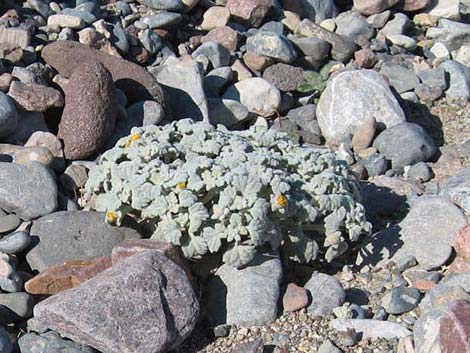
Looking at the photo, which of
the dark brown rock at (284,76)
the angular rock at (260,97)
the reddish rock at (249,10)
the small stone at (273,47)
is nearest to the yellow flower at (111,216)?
the angular rock at (260,97)

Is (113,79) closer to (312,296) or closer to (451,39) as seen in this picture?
(312,296)

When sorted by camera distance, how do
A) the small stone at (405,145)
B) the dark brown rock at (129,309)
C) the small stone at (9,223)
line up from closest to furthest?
the dark brown rock at (129,309)
the small stone at (9,223)
the small stone at (405,145)

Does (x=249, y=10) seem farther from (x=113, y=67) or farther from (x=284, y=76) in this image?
(x=113, y=67)

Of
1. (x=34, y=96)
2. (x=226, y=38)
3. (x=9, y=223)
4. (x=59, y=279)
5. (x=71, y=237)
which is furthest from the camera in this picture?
(x=226, y=38)

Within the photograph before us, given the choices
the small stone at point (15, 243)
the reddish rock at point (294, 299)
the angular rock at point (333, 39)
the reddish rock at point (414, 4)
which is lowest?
the reddish rock at point (414, 4)

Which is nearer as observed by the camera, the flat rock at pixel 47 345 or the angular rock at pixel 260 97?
the flat rock at pixel 47 345

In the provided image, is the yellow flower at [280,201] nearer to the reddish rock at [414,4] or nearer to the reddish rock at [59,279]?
the reddish rock at [59,279]

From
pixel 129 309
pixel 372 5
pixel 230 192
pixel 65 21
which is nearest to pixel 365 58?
pixel 372 5

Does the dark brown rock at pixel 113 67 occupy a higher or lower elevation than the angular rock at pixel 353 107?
higher

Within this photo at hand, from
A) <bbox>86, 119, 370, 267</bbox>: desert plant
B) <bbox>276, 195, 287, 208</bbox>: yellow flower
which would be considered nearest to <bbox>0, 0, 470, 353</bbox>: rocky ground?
<bbox>86, 119, 370, 267</bbox>: desert plant
